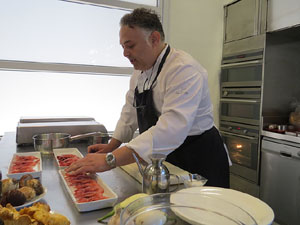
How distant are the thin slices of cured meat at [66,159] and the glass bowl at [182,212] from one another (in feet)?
2.54

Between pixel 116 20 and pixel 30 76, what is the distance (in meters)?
1.13

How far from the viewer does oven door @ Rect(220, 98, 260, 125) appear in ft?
8.97

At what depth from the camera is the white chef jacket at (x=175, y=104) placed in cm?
128

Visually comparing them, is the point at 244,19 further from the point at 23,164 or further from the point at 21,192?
the point at 21,192

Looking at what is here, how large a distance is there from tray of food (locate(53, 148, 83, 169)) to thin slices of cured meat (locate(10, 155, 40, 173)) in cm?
11

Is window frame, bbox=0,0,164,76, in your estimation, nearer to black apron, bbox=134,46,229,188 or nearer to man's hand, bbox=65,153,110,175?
black apron, bbox=134,46,229,188

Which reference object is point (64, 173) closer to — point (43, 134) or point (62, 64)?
point (43, 134)

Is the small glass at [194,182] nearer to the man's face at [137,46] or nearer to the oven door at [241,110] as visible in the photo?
the man's face at [137,46]

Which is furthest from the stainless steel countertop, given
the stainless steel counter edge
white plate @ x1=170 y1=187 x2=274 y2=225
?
the stainless steel counter edge

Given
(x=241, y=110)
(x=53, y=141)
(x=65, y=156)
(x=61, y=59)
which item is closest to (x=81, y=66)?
(x=61, y=59)

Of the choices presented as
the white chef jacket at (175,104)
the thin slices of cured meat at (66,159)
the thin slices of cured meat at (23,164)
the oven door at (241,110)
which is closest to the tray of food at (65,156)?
the thin slices of cured meat at (66,159)

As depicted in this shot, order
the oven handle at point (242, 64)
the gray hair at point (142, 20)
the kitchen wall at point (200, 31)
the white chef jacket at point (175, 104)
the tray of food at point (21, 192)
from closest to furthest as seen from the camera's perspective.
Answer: the tray of food at point (21, 192), the white chef jacket at point (175, 104), the gray hair at point (142, 20), the oven handle at point (242, 64), the kitchen wall at point (200, 31)

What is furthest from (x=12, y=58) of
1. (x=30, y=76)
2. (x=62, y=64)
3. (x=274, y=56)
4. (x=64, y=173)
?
(x=274, y=56)

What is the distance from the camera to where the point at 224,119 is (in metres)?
3.23
